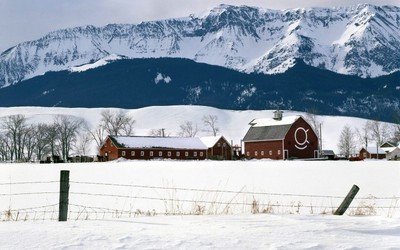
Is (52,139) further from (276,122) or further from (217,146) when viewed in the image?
(276,122)

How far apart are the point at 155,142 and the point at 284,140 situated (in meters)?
23.7

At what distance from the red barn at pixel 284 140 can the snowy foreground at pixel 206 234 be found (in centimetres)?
8735

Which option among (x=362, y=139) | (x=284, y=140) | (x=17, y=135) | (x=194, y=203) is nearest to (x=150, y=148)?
(x=284, y=140)

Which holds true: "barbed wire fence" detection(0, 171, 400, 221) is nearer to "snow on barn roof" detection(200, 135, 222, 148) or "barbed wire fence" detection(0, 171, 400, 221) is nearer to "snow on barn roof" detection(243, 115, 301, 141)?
"snow on barn roof" detection(243, 115, 301, 141)

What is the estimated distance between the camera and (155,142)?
352 ft

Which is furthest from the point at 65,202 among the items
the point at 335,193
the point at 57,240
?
the point at 335,193

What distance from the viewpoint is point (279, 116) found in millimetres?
106312

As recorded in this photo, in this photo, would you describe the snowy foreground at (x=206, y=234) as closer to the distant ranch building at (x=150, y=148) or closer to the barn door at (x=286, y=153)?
the barn door at (x=286, y=153)

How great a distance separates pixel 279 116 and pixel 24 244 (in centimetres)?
9797

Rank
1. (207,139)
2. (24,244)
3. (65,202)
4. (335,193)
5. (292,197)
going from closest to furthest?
(24,244) → (65,202) → (292,197) → (335,193) → (207,139)

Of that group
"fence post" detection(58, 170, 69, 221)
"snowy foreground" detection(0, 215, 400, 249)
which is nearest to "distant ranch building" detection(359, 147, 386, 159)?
"snowy foreground" detection(0, 215, 400, 249)

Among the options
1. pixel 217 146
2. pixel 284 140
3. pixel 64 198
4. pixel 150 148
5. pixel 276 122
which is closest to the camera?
pixel 64 198

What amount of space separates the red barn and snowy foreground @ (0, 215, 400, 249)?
87353mm

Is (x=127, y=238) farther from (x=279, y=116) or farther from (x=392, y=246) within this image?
(x=279, y=116)
